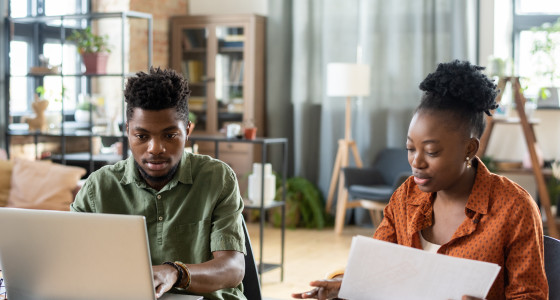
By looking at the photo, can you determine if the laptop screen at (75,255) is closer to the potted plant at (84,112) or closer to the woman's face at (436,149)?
the woman's face at (436,149)

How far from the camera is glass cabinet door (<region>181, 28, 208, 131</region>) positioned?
6.79m

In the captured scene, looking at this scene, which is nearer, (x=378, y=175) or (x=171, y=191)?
(x=171, y=191)

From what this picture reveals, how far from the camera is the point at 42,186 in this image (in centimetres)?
457

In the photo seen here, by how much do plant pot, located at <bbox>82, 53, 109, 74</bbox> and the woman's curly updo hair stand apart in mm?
4039

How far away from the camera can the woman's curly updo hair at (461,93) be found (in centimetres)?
160

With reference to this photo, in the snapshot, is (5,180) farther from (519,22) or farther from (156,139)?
(519,22)

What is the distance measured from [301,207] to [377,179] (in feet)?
2.28

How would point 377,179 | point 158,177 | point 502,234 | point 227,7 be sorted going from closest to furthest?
point 502,234 < point 158,177 < point 377,179 < point 227,7

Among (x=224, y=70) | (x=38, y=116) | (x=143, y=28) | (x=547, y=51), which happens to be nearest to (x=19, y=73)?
(x=38, y=116)

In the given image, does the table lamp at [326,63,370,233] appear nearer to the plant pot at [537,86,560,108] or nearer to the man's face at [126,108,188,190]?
the plant pot at [537,86,560,108]

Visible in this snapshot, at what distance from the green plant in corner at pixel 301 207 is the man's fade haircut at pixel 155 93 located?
14.5 feet

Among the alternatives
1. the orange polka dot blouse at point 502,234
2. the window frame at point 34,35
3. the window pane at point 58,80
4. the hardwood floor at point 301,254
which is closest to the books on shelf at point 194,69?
the window pane at point 58,80

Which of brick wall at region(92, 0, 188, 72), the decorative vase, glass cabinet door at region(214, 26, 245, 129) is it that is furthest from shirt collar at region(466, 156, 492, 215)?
glass cabinet door at region(214, 26, 245, 129)

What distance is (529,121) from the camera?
5.43 meters
